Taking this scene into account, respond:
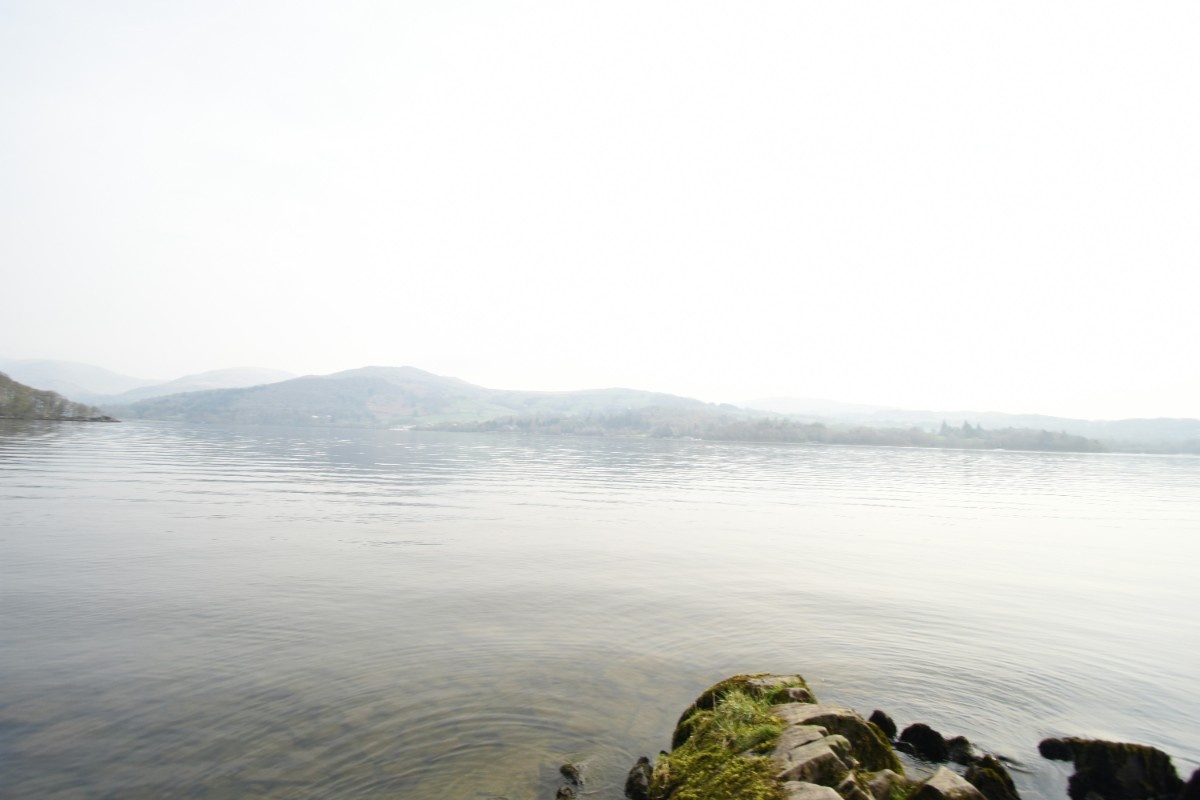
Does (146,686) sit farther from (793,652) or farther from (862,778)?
(793,652)

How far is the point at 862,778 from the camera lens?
9047 millimetres

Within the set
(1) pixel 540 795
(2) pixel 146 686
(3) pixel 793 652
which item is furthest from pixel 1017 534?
(2) pixel 146 686

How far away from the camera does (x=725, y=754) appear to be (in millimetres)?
9805

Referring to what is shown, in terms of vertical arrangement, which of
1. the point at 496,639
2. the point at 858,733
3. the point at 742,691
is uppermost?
the point at 858,733

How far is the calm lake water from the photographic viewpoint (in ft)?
37.7

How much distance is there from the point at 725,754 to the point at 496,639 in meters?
9.78

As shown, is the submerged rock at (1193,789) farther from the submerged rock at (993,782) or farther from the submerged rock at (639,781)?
the submerged rock at (639,781)

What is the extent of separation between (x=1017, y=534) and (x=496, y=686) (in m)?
45.5

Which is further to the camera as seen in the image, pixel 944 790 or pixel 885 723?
pixel 885 723

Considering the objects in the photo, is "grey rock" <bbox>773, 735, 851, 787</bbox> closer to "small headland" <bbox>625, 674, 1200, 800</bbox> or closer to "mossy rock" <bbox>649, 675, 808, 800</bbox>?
"small headland" <bbox>625, 674, 1200, 800</bbox>

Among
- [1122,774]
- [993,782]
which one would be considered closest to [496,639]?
[993,782]

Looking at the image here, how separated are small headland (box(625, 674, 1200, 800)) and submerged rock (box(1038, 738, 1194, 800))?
16 mm

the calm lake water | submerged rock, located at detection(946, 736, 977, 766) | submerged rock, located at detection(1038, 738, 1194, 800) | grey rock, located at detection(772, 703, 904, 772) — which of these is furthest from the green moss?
submerged rock, located at detection(1038, 738, 1194, 800)

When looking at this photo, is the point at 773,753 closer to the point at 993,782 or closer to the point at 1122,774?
the point at 993,782
